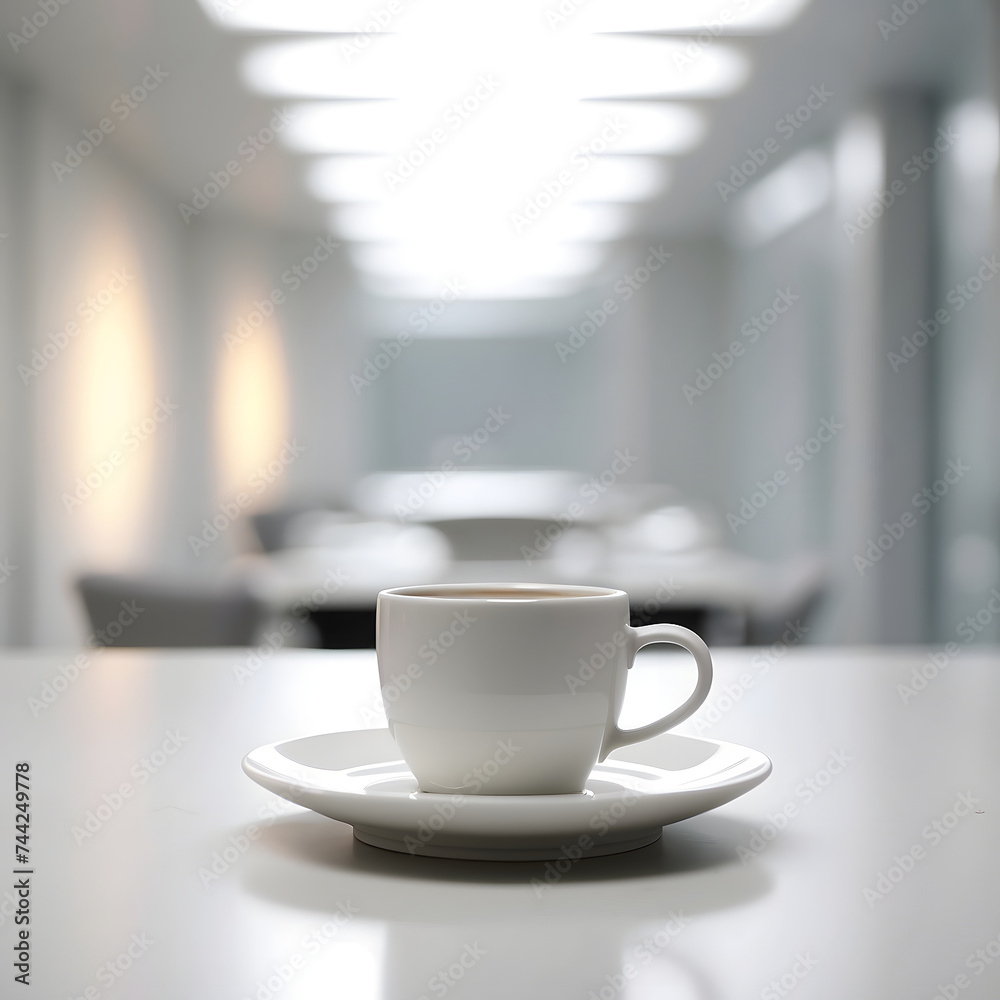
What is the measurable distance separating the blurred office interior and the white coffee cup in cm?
246

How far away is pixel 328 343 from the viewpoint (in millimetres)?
7762

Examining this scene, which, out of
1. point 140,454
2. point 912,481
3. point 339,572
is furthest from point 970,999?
point 140,454

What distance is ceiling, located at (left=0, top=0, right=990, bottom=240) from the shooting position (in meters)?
5.24

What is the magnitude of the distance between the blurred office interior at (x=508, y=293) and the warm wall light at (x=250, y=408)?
3cm

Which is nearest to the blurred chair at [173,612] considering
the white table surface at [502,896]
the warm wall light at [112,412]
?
the white table surface at [502,896]

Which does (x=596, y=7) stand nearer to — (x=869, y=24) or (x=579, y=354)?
(x=869, y=24)

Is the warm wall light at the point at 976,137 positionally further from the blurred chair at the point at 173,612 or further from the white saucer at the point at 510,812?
the white saucer at the point at 510,812

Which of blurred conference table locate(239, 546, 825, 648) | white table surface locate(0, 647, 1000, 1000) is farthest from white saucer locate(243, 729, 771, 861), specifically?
blurred conference table locate(239, 546, 825, 648)

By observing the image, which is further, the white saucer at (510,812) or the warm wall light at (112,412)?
the warm wall light at (112,412)

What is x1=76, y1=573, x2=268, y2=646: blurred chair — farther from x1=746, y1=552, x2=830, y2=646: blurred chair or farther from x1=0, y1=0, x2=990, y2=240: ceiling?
x1=0, y1=0, x2=990, y2=240: ceiling

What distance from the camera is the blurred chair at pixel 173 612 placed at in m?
2.23

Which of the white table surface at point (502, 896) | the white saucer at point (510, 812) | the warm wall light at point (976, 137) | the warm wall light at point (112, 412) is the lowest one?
the white table surface at point (502, 896)

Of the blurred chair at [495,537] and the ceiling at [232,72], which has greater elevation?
the ceiling at [232,72]

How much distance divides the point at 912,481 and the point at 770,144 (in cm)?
216
